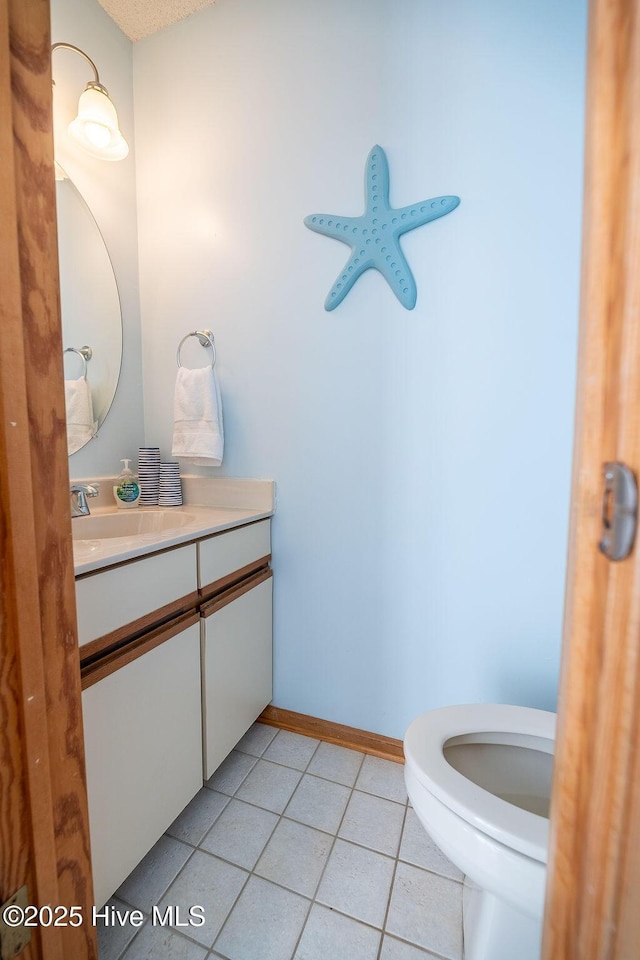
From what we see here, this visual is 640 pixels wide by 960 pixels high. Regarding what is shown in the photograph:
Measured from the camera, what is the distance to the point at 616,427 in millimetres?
248

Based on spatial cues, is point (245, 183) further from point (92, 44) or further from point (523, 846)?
point (523, 846)

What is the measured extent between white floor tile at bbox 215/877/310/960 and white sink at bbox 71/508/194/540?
898mm

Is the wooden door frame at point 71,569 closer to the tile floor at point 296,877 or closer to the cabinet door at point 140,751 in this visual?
the cabinet door at point 140,751

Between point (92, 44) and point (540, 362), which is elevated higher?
point (92, 44)

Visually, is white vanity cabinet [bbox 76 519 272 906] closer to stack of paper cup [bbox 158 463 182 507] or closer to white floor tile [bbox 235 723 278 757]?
white floor tile [bbox 235 723 278 757]

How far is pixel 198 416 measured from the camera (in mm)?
1308

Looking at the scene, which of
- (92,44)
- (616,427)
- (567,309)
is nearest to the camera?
(616,427)

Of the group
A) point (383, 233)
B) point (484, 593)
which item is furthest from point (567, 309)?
point (484, 593)

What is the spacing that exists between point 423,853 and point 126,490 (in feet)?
4.45

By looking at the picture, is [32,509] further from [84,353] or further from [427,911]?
[427,911]

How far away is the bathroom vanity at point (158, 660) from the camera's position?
70 cm

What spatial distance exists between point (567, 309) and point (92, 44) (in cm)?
174

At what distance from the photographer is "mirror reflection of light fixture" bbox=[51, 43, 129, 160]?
1.13 m

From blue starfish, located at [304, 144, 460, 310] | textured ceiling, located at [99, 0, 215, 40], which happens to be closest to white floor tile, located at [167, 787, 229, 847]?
blue starfish, located at [304, 144, 460, 310]
